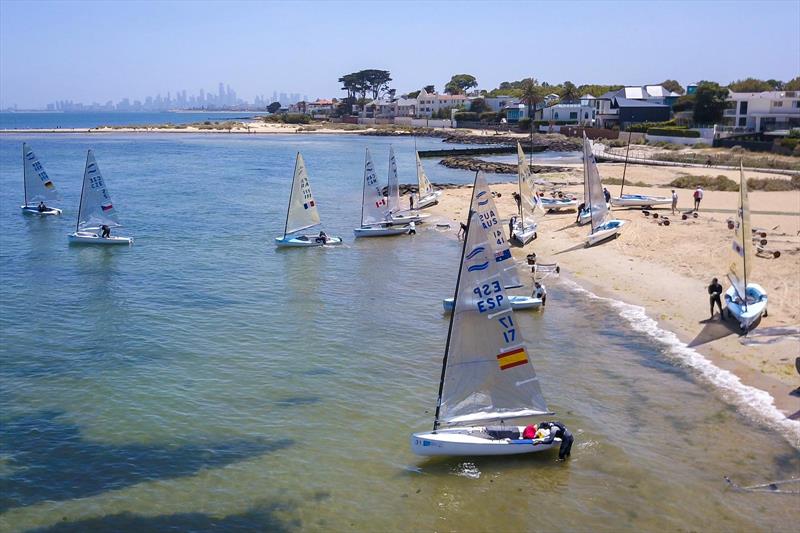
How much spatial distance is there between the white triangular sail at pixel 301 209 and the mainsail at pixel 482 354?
1296 inches

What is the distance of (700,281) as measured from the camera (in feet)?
117

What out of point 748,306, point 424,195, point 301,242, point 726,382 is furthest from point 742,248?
point 424,195

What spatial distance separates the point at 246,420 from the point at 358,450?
4462mm

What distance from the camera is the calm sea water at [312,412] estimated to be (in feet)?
60.7

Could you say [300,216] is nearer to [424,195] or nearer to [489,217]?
[424,195]

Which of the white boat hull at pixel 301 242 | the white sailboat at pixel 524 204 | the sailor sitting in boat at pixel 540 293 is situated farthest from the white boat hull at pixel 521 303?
the white boat hull at pixel 301 242

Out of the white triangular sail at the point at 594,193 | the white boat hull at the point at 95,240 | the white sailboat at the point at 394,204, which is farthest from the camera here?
the white sailboat at the point at 394,204

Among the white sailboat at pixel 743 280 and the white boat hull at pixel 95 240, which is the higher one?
the white sailboat at pixel 743 280

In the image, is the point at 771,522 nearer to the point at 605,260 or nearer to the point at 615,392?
the point at 615,392

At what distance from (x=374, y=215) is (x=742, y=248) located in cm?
3121

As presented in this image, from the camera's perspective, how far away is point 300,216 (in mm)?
52312

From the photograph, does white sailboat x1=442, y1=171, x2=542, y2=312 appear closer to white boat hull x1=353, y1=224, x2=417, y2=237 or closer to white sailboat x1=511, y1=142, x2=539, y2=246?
white sailboat x1=511, y1=142, x2=539, y2=246

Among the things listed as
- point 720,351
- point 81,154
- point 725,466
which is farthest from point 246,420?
point 81,154

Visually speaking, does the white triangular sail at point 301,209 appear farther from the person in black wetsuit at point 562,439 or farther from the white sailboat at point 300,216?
the person in black wetsuit at point 562,439
